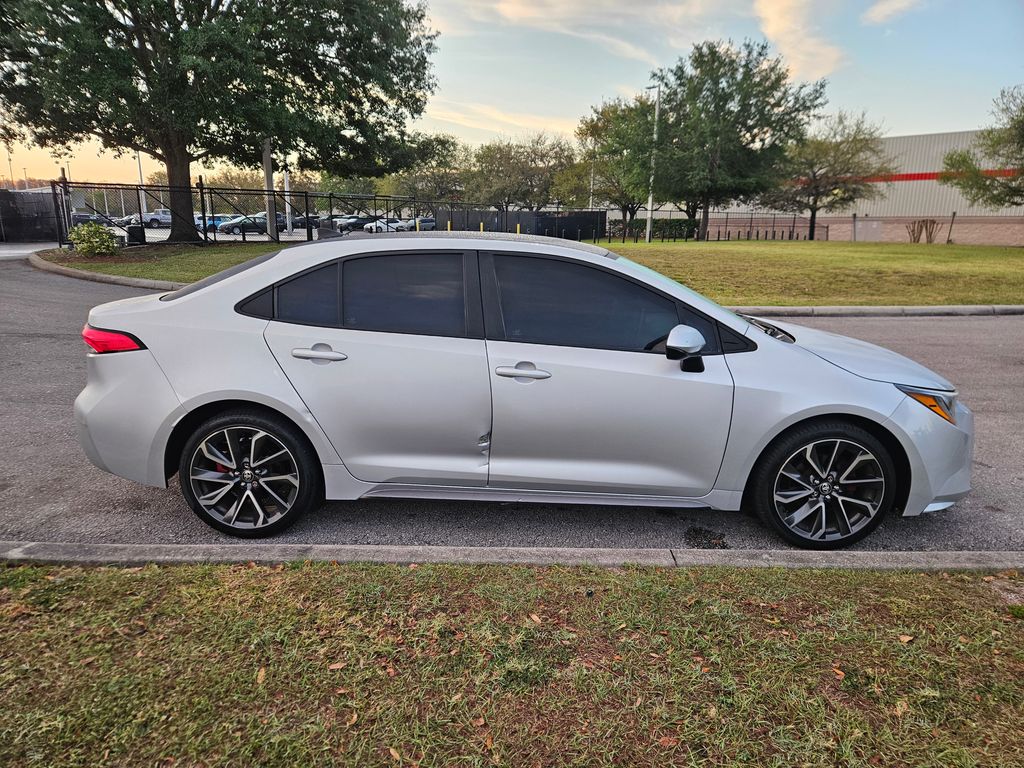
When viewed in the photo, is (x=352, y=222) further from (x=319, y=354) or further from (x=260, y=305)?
(x=319, y=354)

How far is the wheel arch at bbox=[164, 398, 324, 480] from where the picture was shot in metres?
3.57

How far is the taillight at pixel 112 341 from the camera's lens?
3.60 meters

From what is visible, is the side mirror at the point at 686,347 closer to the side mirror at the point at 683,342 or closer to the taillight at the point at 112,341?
the side mirror at the point at 683,342


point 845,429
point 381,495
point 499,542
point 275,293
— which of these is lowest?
point 499,542

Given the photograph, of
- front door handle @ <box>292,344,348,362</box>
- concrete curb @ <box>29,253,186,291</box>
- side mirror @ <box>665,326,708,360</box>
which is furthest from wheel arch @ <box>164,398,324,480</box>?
concrete curb @ <box>29,253,186,291</box>

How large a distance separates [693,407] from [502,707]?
1.84m

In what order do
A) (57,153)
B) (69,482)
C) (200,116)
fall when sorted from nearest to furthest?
1. (69,482)
2. (200,116)
3. (57,153)

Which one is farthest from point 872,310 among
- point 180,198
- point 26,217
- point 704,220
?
point 704,220

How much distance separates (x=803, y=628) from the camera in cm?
269

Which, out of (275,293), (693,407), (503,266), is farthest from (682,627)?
(275,293)

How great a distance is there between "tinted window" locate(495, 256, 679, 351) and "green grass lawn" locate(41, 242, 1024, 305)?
10181mm

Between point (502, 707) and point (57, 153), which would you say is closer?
point (502, 707)

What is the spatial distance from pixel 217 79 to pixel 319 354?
1796cm

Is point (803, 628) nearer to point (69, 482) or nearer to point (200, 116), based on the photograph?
point (69, 482)
